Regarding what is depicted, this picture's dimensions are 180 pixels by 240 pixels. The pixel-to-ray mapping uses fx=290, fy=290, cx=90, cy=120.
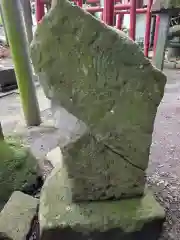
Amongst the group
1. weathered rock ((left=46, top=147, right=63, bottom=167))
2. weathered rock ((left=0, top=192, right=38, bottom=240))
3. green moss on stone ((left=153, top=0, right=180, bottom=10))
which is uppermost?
green moss on stone ((left=153, top=0, right=180, bottom=10))

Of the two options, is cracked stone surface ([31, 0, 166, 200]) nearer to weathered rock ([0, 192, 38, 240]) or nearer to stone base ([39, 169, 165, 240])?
stone base ([39, 169, 165, 240])

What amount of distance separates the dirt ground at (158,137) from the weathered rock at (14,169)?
0.51 ft

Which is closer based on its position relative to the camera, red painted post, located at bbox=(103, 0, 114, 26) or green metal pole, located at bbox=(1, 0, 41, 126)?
red painted post, located at bbox=(103, 0, 114, 26)

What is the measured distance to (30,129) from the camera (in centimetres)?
165

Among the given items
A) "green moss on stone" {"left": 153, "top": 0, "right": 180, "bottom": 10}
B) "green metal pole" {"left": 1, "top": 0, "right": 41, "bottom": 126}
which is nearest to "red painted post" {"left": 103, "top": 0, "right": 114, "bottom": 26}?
"green metal pole" {"left": 1, "top": 0, "right": 41, "bottom": 126}

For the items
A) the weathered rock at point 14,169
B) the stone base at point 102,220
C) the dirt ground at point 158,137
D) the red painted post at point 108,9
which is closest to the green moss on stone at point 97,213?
the stone base at point 102,220

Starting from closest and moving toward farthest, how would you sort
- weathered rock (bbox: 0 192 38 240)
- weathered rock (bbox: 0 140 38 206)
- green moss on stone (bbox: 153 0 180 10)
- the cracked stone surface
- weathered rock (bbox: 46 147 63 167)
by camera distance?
the cracked stone surface
weathered rock (bbox: 0 192 38 240)
weathered rock (bbox: 0 140 38 206)
weathered rock (bbox: 46 147 63 167)
green moss on stone (bbox: 153 0 180 10)

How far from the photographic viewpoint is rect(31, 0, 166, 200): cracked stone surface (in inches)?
27.5

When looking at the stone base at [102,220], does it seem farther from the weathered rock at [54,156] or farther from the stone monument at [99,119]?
the weathered rock at [54,156]

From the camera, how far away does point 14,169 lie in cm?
107

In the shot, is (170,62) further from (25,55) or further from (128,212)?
(128,212)

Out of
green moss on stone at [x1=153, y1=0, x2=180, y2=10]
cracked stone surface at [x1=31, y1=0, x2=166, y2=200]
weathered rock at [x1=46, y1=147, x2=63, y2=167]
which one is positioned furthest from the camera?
green moss on stone at [x1=153, y1=0, x2=180, y2=10]

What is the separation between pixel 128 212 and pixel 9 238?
35 cm

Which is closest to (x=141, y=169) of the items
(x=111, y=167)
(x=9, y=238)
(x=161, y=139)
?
(x=111, y=167)
